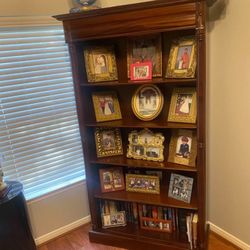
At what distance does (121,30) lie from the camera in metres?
1.58

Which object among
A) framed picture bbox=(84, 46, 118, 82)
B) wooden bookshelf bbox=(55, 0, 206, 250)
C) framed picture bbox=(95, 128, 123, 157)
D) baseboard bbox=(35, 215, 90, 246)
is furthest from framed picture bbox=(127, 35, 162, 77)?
baseboard bbox=(35, 215, 90, 246)

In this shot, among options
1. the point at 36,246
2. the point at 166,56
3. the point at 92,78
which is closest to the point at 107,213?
the point at 36,246

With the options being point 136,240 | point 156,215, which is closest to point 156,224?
point 156,215

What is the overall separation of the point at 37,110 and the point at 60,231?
3.55 feet

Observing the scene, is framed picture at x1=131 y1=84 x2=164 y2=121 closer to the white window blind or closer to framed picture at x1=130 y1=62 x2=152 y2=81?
framed picture at x1=130 y1=62 x2=152 y2=81

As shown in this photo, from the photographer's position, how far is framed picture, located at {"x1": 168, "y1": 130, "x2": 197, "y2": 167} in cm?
178

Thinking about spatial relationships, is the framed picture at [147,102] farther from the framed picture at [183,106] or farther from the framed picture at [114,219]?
the framed picture at [114,219]

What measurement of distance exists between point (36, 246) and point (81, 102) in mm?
1275

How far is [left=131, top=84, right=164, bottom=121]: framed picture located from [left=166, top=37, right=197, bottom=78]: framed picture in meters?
0.19

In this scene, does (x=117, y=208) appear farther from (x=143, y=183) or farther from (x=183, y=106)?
(x=183, y=106)

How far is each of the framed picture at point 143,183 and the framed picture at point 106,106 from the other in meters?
0.48

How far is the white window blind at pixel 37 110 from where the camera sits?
1.87 meters

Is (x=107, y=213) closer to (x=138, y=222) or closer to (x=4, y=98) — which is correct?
(x=138, y=222)

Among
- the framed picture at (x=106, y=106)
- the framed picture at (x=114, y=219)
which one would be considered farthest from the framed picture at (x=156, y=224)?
the framed picture at (x=106, y=106)
